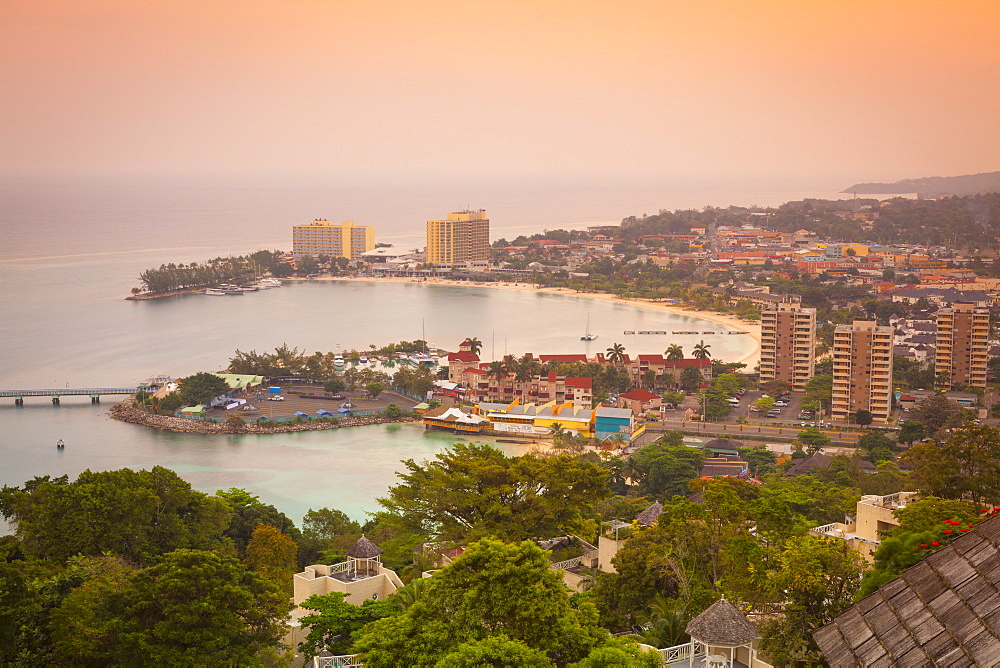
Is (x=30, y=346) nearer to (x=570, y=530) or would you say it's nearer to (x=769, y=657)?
(x=570, y=530)

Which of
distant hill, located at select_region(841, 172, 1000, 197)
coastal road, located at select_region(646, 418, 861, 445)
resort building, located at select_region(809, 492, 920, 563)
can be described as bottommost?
coastal road, located at select_region(646, 418, 861, 445)

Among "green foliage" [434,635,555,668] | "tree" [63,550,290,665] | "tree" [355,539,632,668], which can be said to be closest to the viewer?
"green foliage" [434,635,555,668]

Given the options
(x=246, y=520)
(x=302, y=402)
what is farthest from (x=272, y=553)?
(x=302, y=402)

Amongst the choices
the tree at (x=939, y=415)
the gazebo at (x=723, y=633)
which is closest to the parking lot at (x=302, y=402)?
the tree at (x=939, y=415)

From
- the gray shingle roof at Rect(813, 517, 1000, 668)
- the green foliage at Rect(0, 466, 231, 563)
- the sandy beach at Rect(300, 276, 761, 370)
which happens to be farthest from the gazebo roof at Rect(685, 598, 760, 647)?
the sandy beach at Rect(300, 276, 761, 370)

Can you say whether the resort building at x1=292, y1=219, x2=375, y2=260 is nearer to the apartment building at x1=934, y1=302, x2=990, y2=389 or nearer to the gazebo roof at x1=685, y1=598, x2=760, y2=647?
the apartment building at x1=934, y1=302, x2=990, y2=389

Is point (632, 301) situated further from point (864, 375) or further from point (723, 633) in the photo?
point (723, 633)

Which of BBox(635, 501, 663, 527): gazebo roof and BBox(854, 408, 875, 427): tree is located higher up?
BBox(635, 501, 663, 527): gazebo roof

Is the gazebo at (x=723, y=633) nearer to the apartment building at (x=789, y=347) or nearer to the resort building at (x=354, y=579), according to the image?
the resort building at (x=354, y=579)
